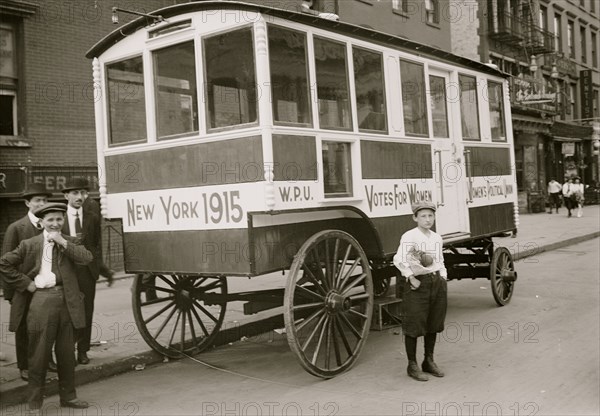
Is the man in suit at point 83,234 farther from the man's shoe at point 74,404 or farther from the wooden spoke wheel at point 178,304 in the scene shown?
the man's shoe at point 74,404

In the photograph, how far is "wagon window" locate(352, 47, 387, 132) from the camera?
6.66 meters

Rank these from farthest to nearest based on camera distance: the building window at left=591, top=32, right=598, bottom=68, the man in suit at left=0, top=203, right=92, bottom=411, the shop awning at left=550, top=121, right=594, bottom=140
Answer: the building window at left=591, top=32, right=598, bottom=68, the shop awning at left=550, top=121, right=594, bottom=140, the man in suit at left=0, top=203, right=92, bottom=411

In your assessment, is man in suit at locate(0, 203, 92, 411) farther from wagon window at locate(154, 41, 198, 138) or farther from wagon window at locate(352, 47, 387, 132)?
wagon window at locate(352, 47, 387, 132)

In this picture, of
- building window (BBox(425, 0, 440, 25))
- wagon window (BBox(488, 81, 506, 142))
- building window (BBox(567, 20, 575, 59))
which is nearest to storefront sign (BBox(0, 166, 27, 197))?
wagon window (BBox(488, 81, 506, 142))

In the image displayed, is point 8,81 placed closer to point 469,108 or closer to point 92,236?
point 92,236

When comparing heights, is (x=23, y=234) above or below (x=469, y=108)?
below

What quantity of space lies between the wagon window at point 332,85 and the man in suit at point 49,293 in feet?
8.38

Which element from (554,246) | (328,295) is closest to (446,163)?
(328,295)

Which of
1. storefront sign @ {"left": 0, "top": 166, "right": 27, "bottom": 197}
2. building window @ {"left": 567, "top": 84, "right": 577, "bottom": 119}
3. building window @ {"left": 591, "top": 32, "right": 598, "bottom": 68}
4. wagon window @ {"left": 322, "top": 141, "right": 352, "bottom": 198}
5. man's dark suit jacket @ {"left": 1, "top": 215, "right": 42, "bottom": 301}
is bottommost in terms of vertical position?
man's dark suit jacket @ {"left": 1, "top": 215, "right": 42, "bottom": 301}

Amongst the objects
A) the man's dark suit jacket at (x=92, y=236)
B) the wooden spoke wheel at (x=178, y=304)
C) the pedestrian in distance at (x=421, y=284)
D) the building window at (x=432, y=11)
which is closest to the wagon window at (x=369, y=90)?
the pedestrian in distance at (x=421, y=284)

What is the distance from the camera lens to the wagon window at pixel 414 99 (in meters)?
7.37

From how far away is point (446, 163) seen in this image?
814 cm

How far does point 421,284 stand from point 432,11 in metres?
22.4

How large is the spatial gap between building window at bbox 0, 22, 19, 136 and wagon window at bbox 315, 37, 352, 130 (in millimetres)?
7131
